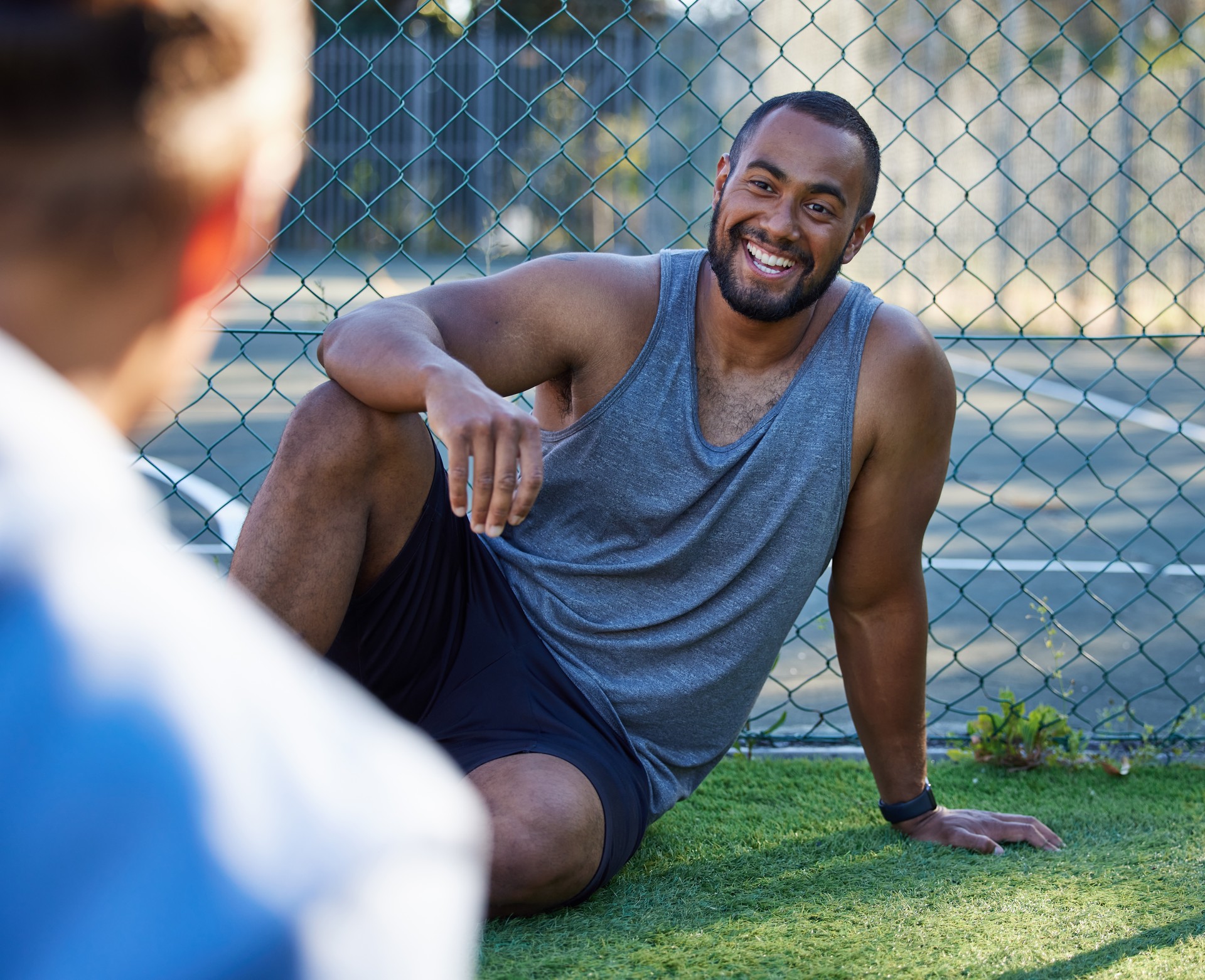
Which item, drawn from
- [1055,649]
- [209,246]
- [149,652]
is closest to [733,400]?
[209,246]

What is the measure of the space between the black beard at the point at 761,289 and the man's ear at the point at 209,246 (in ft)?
6.18

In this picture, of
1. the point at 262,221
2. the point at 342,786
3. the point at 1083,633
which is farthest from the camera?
the point at 1083,633

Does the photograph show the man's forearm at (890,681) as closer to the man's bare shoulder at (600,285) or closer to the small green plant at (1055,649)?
the small green plant at (1055,649)

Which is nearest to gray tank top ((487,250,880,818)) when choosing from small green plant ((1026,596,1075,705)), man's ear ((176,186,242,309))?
small green plant ((1026,596,1075,705))

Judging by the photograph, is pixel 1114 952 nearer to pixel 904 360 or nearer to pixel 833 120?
pixel 904 360

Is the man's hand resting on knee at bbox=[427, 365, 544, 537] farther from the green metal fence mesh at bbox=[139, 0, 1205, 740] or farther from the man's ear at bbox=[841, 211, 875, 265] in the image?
the man's ear at bbox=[841, 211, 875, 265]

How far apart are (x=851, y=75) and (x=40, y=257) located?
1880cm

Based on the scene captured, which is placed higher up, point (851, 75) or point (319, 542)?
point (851, 75)

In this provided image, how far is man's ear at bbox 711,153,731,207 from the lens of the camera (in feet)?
8.82

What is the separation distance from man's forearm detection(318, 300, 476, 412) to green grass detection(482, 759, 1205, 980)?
38.8 inches

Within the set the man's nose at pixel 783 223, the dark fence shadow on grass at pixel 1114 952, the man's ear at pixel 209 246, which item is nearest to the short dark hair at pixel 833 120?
the man's nose at pixel 783 223

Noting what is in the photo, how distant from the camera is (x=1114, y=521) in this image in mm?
6230

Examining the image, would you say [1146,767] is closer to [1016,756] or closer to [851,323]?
[1016,756]

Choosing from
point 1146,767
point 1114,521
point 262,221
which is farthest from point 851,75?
point 262,221
